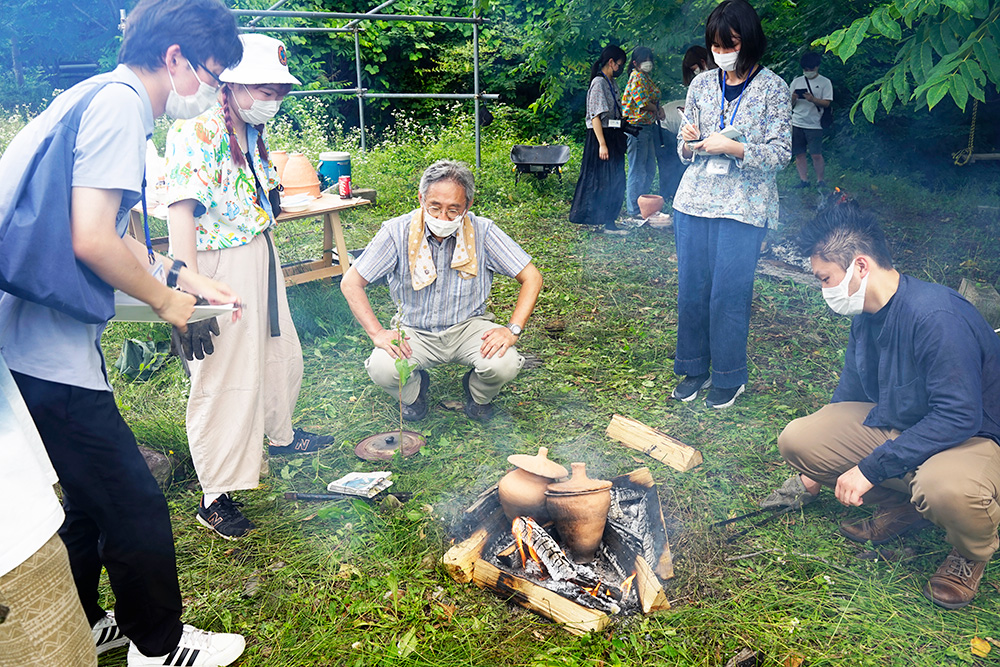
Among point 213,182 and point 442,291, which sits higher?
point 213,182

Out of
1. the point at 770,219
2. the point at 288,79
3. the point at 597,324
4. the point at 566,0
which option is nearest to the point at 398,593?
the point at 288,79

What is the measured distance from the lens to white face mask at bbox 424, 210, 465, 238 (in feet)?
12.9

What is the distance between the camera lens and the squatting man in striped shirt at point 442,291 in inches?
157

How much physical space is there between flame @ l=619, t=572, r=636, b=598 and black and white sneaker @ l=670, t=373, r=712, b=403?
1911 millimetres

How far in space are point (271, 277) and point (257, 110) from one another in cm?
81

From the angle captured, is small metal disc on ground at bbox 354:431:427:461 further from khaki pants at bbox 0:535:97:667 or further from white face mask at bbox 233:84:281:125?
khaki pants at bbox 0:535:97:667

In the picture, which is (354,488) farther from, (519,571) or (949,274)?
(949,274)

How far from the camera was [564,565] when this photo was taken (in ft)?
9.62

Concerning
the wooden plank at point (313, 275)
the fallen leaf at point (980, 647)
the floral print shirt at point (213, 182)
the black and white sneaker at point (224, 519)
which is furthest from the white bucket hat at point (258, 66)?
the fallen leaf at point (980, 647)

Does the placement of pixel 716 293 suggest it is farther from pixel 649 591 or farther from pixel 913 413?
pixel 649 591

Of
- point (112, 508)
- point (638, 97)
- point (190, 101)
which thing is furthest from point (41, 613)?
point (638, 97)

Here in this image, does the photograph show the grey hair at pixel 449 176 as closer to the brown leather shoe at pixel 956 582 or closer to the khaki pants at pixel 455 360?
the khaki pants at pixel 455 360

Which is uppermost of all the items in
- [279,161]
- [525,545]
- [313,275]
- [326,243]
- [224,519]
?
[279,161]

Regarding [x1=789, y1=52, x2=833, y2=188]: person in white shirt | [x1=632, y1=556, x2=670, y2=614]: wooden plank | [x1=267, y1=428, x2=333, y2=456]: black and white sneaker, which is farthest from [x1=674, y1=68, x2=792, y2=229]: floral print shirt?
[x1=789, y1=52, x2=833, y2=188]: person in white shirt
